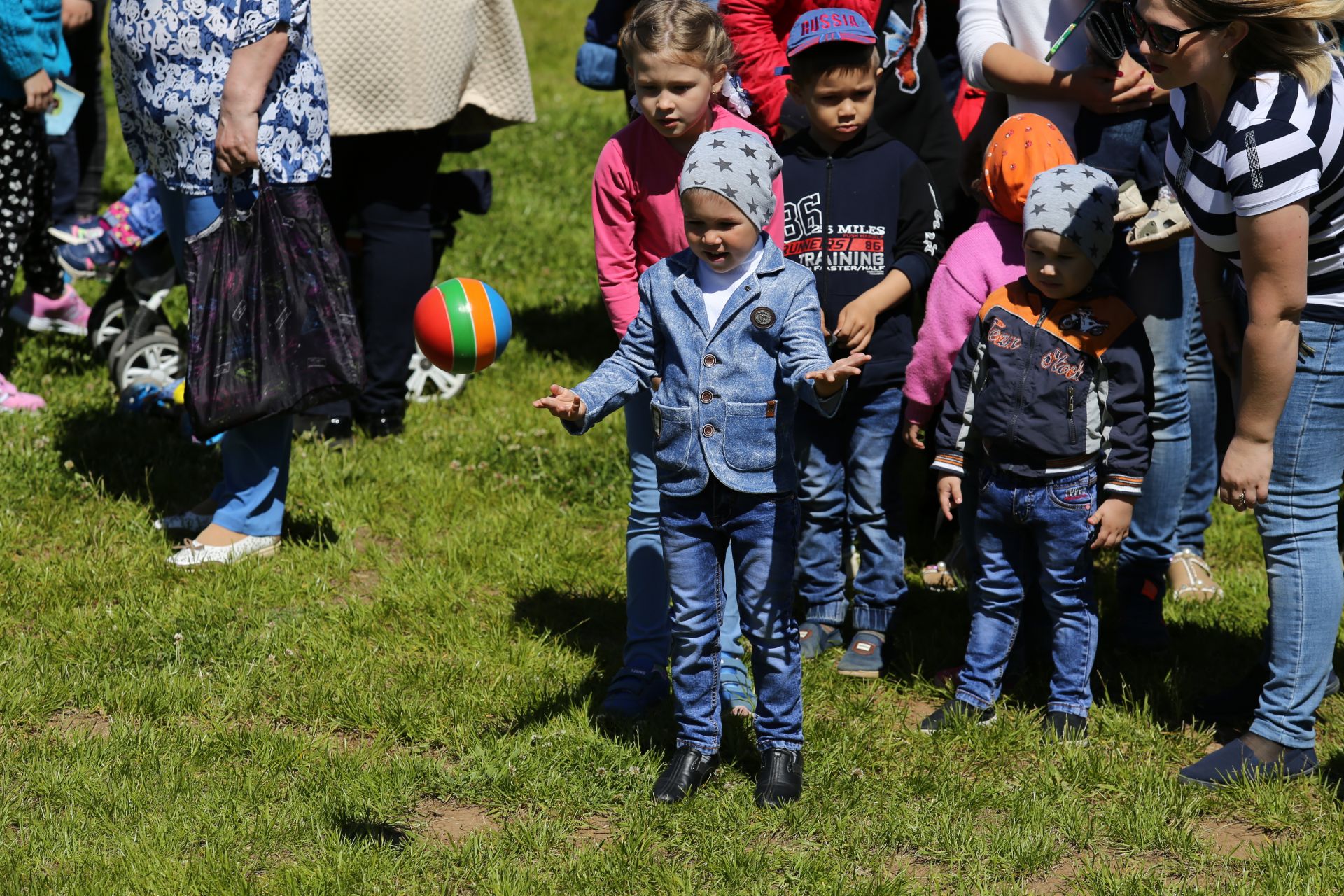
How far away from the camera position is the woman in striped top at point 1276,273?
11.3 feet

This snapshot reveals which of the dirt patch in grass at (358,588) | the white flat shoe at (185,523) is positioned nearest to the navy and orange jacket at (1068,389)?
the dirt patch in grass at (358,588)

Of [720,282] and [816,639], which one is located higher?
[720,282]

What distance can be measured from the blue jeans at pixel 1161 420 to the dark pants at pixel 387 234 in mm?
3333

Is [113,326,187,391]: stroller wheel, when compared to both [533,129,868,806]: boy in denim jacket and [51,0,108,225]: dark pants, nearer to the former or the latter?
[51,0,108,225]: dark pants

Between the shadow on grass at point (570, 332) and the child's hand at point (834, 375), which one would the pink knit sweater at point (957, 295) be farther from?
the shadow on grass at point (570, 332)

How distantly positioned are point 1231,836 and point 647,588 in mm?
1795

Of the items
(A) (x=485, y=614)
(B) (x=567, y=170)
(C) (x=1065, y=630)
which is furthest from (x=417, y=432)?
(B) (x=567, y=170)

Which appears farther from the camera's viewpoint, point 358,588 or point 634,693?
point 358,588

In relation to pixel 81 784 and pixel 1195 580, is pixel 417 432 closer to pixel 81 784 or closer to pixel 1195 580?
pixel 81 784

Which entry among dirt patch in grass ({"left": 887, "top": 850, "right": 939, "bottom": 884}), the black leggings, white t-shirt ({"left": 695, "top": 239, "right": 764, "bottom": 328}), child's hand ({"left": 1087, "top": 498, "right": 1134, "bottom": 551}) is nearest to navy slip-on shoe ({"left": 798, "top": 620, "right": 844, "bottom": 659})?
child's hand ({"left": 1087, "top": 498, "right": 1134, "bottom": 551})

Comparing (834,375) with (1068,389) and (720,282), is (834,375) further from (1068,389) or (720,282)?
(1068,389)

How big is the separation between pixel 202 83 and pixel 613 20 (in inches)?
88.3

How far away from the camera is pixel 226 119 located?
187 inches

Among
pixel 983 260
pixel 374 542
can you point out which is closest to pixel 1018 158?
pixel 983 260
